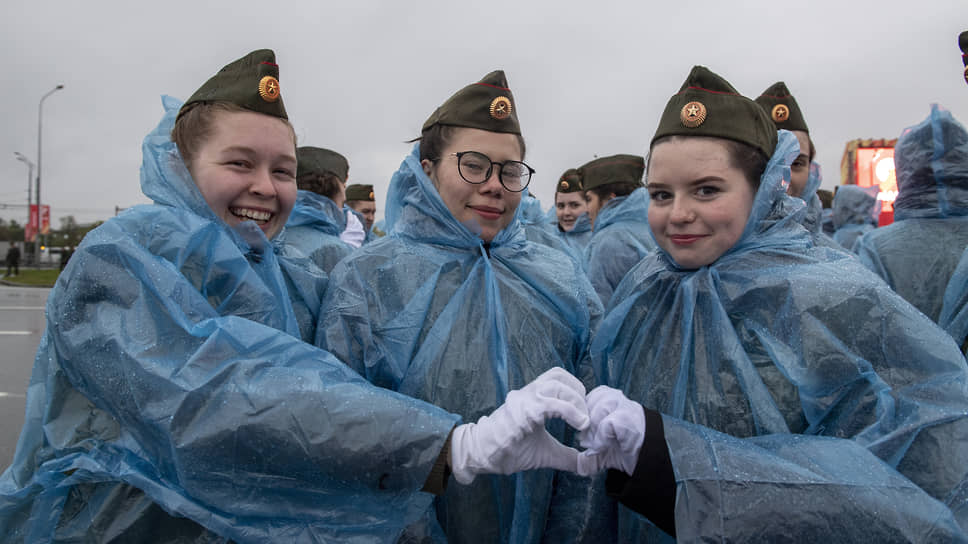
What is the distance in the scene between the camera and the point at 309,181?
4359 mm

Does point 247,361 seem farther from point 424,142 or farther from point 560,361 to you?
point 424,142

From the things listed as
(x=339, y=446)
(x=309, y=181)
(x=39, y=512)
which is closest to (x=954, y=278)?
(x=339, y=446)

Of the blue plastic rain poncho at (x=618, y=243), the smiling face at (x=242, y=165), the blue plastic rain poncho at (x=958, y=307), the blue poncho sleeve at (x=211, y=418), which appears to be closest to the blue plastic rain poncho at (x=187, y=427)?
the blue poncho sleeve at (x=211, y=418)

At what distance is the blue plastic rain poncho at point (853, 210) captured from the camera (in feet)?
20.8

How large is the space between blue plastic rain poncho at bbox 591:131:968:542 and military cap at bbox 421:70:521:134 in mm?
704

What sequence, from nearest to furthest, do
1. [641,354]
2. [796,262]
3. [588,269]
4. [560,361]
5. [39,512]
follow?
1. [39,512]
2. [796,262]
3. [641,354]
4. [560,361]
5. [588,269]

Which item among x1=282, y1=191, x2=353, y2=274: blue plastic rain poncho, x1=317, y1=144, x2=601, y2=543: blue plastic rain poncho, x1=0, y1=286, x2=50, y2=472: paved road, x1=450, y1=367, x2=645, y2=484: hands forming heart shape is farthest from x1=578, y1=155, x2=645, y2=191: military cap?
x1=0, y1=286, x2=50, y2=472: paved road

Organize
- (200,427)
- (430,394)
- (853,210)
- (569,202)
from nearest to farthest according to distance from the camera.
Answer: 1. (200,427)
2. (430,394)
3. (853,210)
4. (569,202)

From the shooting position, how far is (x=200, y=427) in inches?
46.7

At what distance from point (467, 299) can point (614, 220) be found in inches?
108

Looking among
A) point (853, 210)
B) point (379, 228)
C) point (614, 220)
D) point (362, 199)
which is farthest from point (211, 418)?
point (853, 210)

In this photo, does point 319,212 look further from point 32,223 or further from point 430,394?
point 32,223

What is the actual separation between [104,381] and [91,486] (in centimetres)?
26

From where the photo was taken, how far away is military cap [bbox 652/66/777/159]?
5.16ft
